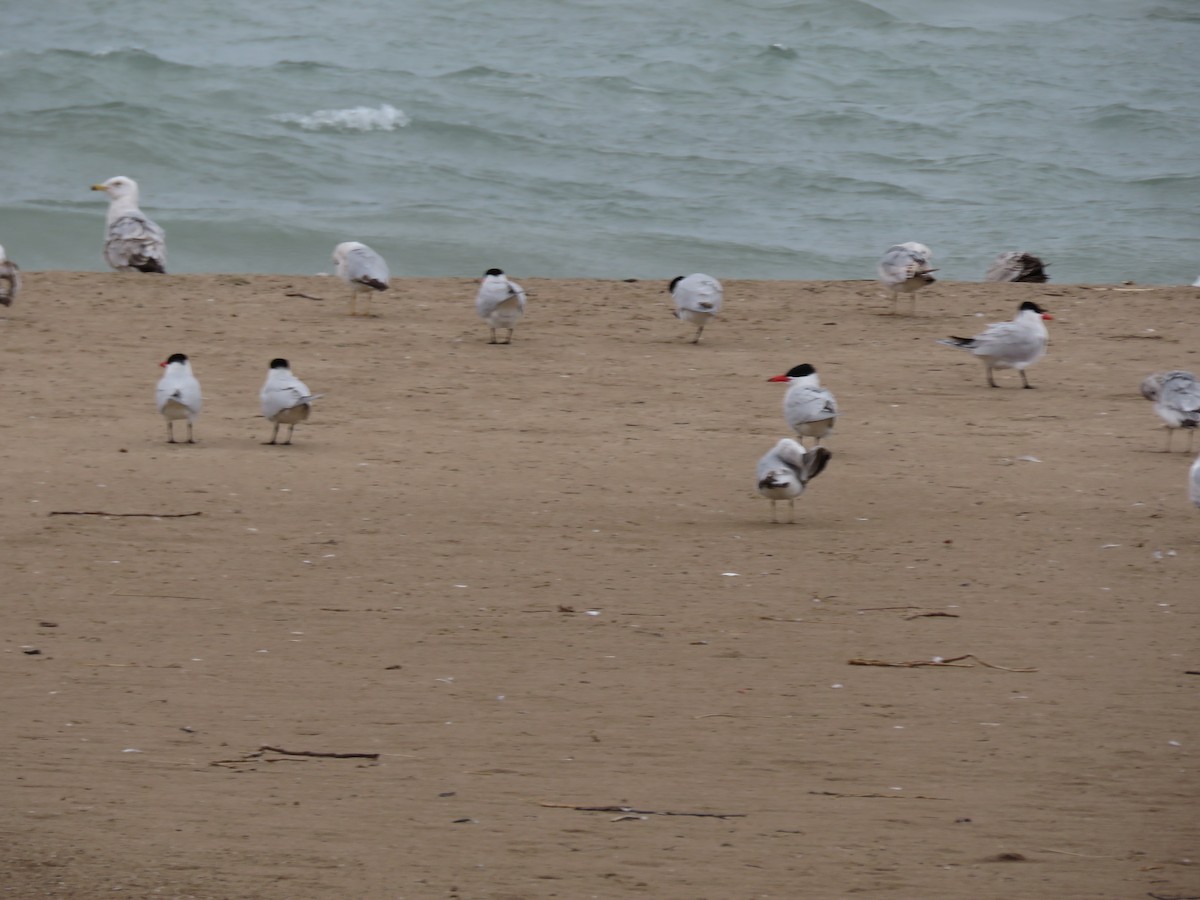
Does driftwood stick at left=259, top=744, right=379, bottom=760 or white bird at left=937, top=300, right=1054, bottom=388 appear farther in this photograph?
white bird at left=937, top=300, right=1054, bottom=388

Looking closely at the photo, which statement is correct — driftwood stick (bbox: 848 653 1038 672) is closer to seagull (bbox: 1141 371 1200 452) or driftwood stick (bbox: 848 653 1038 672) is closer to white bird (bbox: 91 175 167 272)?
seagull (bbox: 1141 371 1200 452)

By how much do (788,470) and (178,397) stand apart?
344cm

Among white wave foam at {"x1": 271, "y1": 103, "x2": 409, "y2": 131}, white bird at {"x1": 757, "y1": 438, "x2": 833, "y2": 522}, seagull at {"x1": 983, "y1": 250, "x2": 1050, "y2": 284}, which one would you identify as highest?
white wave foam at {"x1": 271, "y1": 103, "x2": 409, "y2": 131}

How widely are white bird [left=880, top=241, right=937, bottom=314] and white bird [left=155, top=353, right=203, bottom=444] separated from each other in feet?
21.1

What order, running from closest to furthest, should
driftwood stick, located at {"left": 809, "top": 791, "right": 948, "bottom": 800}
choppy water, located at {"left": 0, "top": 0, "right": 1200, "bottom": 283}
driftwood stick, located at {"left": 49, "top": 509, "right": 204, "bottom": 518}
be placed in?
1. driftwood stick, located at {"left": 809, "top": 791, "right": 948, "bottom": 800}
2. driftwood stick, located at {"left": 49, "top": 509, "right": 204, "bottom": 518}
3. choppy water, located at {"left": 0, "top": 0, "right": 1200, "bottom": 283}

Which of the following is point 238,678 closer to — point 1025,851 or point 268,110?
point 1025,851

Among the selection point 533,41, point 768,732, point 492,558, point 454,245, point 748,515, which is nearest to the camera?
point 768,732

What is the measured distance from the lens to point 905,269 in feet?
45.2

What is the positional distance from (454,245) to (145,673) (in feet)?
62.1

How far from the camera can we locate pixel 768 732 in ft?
17.5

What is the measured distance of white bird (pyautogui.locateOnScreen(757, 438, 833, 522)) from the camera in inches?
312

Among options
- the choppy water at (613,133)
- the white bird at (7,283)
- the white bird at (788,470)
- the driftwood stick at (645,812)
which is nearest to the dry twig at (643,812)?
the driftwood stick at (645,812)

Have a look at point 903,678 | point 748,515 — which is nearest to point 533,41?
point 748,515

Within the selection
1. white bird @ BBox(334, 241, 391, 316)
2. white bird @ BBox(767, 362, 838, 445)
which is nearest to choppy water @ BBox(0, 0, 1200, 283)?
white bird @ BBox(334, 241, 391, 316)
